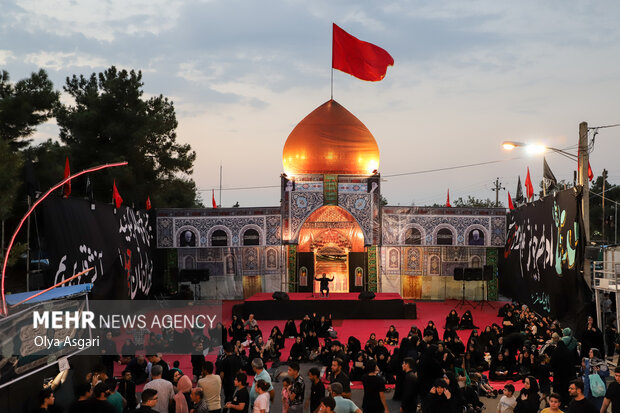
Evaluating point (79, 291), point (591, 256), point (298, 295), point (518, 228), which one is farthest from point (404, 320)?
point (79, 291)

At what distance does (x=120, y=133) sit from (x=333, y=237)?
9243 millimetres

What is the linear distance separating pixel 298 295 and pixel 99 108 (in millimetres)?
10969

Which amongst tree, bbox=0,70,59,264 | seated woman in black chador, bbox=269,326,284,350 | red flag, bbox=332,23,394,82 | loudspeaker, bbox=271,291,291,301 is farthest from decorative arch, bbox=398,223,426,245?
tree, bbox=0,70,59,264

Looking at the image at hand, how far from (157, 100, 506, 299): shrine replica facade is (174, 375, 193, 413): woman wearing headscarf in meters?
14.7

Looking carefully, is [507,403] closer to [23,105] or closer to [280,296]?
[280,296]

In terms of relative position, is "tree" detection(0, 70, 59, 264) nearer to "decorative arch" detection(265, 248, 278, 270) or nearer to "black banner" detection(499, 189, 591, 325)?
"decorative arch" detection(265, 248, 278, 270)

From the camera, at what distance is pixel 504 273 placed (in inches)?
931

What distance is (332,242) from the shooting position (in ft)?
80.0

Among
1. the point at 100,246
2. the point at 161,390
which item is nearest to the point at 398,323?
the point at 100,246

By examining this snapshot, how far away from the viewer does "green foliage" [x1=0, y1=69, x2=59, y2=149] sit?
18344mm

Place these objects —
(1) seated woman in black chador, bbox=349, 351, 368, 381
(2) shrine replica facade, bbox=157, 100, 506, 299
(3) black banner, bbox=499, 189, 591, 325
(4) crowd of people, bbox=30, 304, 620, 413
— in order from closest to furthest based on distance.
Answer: (4) crowd of people, bbox=30, 304, 620, 413 → (1) seated woman in black chador, bbox=349, 351, 368, 381 → (3) black banner, bbox=499, 189, 591, 325 → (2) shrine replica facade, bbox=157, 100, 506, 299

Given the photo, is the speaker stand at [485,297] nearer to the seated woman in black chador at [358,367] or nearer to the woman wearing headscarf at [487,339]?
the woman wearing headscarf at [487,339]

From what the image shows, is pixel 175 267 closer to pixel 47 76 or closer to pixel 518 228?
pixel 47 76

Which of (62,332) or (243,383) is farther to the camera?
(62,332)
